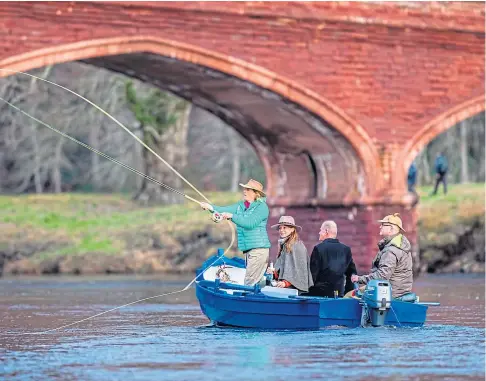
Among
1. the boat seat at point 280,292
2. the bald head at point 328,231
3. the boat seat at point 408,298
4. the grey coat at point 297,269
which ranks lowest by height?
the boat seat at point 408,298

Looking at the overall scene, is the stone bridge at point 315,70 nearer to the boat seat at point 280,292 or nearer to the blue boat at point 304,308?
the blue boat at point 304,308

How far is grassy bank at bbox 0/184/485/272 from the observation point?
101ft

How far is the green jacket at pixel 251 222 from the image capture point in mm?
14203

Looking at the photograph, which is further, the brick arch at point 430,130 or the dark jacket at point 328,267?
the brick arch at point 430,130

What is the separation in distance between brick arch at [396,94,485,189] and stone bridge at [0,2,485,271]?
0.08 ft

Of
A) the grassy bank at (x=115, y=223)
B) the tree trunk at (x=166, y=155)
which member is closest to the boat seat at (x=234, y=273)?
the grassy bank at (x=115, y=223)

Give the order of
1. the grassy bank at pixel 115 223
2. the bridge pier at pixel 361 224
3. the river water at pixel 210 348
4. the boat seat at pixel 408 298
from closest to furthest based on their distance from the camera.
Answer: the river water at pixel 210 348, the boat seat at pixel 408 298, the bridge pier at pixel 361 224, the grassy bank at pixel 115 223

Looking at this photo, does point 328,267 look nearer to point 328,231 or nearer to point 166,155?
point 328,231

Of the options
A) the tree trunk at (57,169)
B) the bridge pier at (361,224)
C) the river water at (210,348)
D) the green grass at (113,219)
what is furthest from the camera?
the tree trunk at (57,169)

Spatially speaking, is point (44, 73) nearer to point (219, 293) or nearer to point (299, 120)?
point (299, 120)

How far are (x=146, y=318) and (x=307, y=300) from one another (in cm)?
315

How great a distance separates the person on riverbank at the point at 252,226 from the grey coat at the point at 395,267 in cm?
101

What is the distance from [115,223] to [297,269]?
64.8ft

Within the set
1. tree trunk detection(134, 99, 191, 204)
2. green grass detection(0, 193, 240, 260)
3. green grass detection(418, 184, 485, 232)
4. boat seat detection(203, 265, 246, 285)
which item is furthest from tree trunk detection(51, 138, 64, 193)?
boat seat detection(203, 265, 246, 285)
